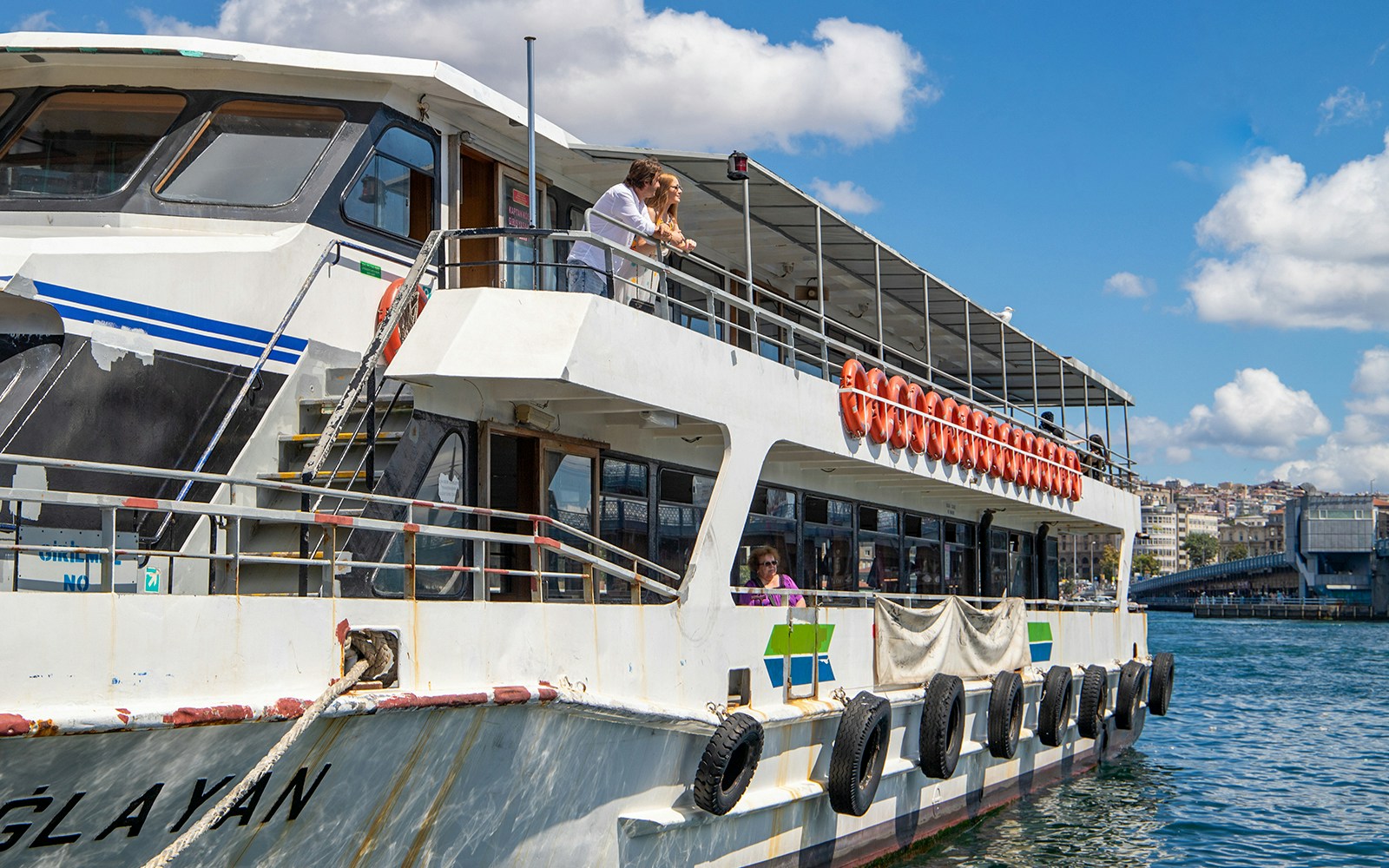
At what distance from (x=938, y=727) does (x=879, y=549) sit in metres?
2.78

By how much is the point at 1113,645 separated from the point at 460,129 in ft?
40.7

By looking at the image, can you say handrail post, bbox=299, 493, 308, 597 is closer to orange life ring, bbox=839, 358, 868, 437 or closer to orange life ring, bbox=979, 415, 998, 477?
orange life ring, bbox=839, 358, 868, 437

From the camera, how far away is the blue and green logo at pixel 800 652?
1011 centimetres

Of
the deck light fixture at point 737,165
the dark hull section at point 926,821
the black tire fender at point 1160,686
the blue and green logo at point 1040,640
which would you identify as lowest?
the dark hull section at point 926,821

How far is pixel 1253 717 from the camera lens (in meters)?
29.3

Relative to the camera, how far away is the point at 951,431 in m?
13.5

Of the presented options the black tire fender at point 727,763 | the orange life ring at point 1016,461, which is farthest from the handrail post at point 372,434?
the orange life ring at point 1016,461

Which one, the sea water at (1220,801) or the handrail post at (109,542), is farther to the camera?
the sea water at (1220,801)

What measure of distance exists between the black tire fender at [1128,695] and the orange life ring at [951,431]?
6.28 metres

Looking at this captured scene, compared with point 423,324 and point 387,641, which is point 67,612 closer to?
point 387,641

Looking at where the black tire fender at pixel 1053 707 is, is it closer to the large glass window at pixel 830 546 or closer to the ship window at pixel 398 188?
the large glass window at pixel 830 546

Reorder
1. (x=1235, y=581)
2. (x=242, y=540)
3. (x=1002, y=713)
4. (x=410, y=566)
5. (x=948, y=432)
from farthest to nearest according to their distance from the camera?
A: (x=1235, y=581) → (x=1002, y=713) → (x=948, y=432) → (x=242, y=540) → (x=410, y=566)

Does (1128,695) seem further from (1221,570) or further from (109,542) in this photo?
(1221,570)

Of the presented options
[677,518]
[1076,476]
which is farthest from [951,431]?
[1076,476]
